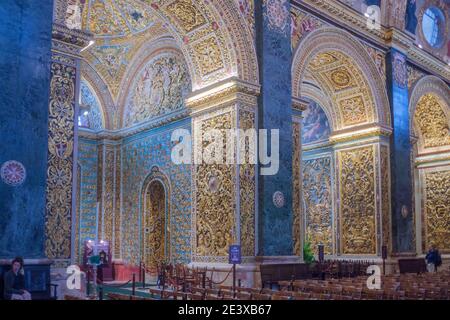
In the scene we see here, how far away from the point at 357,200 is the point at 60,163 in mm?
12447

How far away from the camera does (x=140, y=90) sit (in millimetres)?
19719

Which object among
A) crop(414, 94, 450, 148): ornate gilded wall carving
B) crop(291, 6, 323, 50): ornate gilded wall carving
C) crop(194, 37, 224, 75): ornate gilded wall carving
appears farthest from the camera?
crop(414, 94, 450, 148): ornate gilded wall carving

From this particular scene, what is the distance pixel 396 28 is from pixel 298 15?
5501 mm

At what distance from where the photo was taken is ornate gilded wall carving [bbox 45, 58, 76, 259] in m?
9.90

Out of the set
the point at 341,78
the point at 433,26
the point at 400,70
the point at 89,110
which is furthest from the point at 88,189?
the point at 433,26

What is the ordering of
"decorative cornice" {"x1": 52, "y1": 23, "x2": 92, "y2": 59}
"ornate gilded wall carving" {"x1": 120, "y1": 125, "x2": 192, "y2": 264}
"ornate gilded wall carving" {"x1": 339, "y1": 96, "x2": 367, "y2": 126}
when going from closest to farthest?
"decorative cornice" {"x1": 52, "y1": 23, "x2": 92, "y2": 59}
"ornate gilded wall carving" {"x1": 120, "y1": 125, "x2": 192, "y2": 264}
"ornate gilded wall carving" {"x1": 339, "y1": 96, "x2": 367, "y2": 126}

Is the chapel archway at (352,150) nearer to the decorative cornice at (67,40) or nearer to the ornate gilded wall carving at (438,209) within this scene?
the ornate gilded wall carving at (438,209)

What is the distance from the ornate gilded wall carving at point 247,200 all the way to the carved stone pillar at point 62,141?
4592 mm

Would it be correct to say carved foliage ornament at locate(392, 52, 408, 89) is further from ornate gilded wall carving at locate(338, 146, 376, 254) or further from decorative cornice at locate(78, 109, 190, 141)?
decorative cornice at locate(78, 109, 190, 141)

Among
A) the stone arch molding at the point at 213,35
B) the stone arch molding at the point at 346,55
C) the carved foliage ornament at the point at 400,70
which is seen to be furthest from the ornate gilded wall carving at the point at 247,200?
the carved foliage ornament at the point at 400,70

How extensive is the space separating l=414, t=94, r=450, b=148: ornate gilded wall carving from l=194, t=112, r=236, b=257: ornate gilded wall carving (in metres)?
12.4

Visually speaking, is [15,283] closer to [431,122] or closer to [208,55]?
[208,55]

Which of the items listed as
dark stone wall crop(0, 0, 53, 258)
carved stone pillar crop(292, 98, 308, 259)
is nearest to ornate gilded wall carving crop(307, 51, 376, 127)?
carved stone pillar crop(292, 98, 308, 259)
